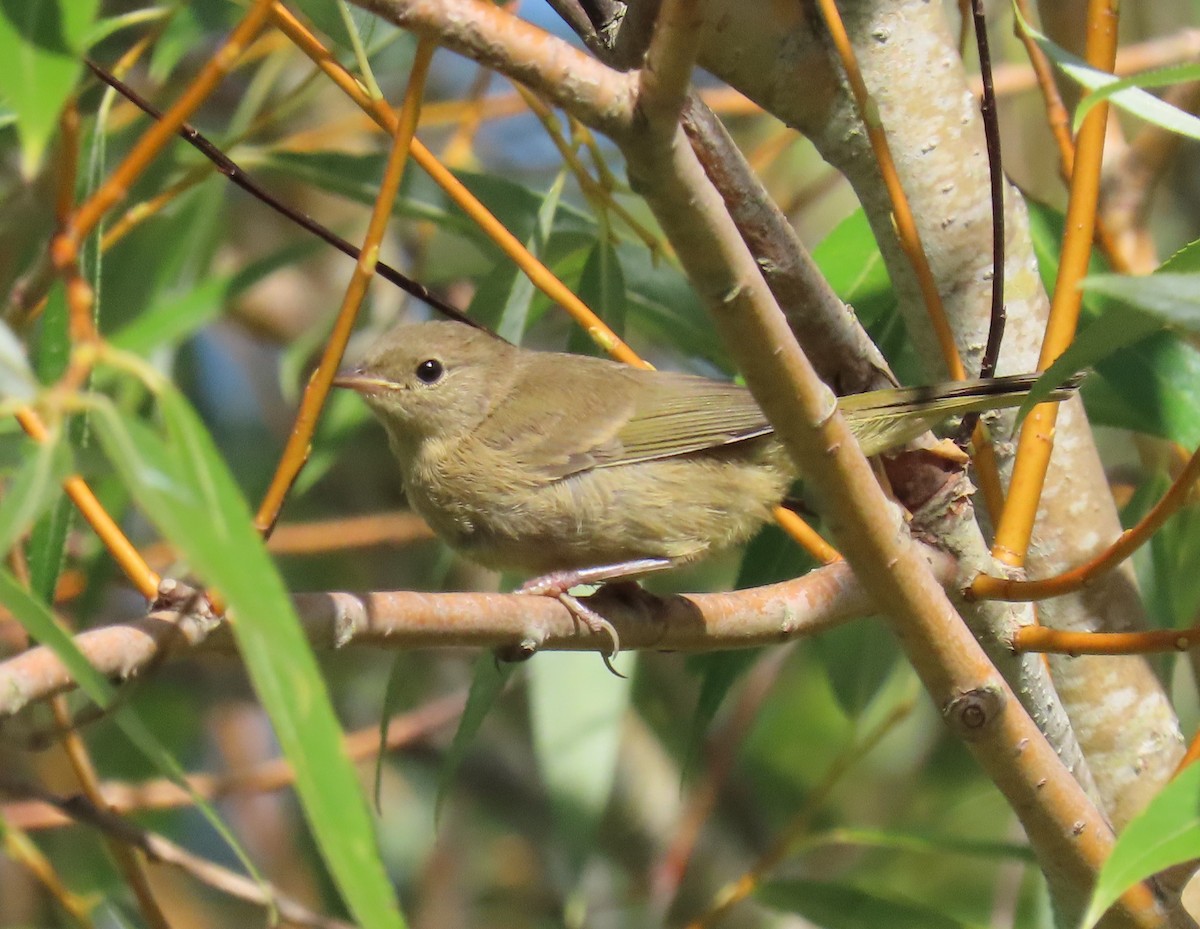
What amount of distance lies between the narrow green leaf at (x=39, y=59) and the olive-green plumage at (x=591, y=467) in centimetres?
170

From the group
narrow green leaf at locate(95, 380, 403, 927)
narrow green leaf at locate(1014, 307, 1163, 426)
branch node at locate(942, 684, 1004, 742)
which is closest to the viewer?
narrow green leaf at locate(95, 380, 403, 927)

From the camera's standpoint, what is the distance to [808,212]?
5660 mm

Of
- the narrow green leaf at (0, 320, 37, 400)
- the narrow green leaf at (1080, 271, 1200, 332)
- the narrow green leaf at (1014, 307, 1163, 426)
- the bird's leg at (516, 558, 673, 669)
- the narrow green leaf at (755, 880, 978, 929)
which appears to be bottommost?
the narrow green leaf at (0, 320, 37, 400)

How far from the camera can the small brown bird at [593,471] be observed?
9.18 ft

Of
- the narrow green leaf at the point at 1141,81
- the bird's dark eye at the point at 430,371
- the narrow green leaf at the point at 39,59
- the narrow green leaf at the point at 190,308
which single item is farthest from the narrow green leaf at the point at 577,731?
the narrow green leaf at the point at 39,59

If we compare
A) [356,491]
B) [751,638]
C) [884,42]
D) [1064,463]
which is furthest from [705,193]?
[356,491]

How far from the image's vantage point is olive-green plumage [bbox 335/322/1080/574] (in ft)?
9.20

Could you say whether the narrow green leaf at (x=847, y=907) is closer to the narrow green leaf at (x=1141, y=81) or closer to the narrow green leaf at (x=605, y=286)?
the narrow green leaf at (x=605, y=286)

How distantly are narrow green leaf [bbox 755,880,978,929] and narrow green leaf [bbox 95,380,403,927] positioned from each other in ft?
5.97

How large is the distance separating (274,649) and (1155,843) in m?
0.86

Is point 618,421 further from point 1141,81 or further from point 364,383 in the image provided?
point 1141,81

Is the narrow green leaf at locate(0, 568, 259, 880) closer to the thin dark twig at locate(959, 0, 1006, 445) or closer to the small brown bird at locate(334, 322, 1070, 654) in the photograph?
the small brown bird at locate(334, 322, 1070, 654)

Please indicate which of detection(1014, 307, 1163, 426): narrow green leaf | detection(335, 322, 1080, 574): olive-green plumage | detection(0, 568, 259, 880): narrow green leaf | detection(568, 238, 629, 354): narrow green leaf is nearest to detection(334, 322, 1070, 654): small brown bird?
detection(335, 322, 1080, 574): olive-green plumage

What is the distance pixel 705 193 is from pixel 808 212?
4461 millimetres
